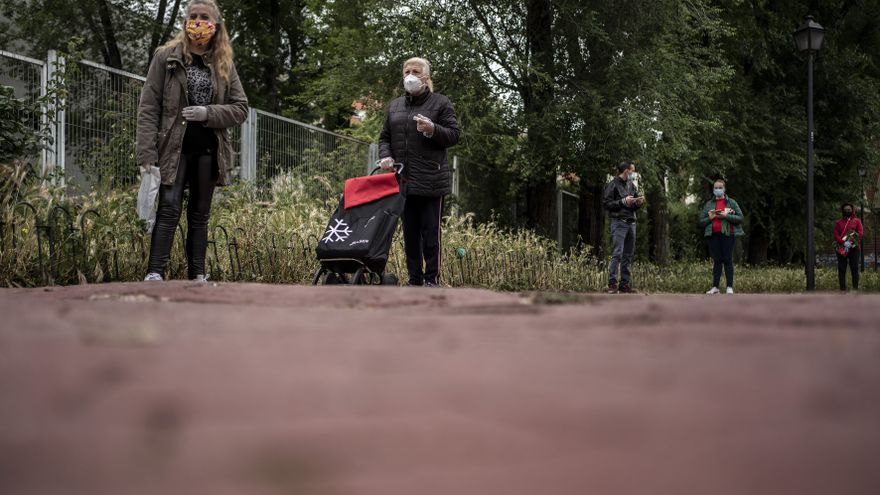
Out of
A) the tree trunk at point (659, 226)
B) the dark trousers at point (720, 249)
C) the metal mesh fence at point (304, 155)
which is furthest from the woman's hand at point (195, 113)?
the tree trunk at point (659, 226)

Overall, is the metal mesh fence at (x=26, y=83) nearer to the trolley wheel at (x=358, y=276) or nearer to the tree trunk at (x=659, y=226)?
the trolley wheel at (x=358, y=276)

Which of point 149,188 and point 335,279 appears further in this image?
point 335,279

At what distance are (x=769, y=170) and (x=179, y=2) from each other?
60.8 ft

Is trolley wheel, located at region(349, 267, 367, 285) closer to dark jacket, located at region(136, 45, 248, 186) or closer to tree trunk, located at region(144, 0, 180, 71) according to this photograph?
dark jacket, located at region(136, 45, 248, 186)

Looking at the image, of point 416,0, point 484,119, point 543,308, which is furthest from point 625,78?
point 543,308

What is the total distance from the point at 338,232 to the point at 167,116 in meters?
1.49

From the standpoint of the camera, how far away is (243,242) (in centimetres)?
977

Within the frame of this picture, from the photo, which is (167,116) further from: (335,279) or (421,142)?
(421,142)

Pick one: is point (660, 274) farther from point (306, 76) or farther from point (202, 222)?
point (306, 76)

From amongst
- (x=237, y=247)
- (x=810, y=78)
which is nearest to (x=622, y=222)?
(x=810, y=78)

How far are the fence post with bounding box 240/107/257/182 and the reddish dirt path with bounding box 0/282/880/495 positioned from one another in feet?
40.0

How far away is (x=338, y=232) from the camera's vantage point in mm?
7293

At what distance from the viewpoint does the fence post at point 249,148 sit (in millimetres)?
14102

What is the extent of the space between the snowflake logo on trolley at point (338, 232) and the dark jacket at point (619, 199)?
22.2 feet
